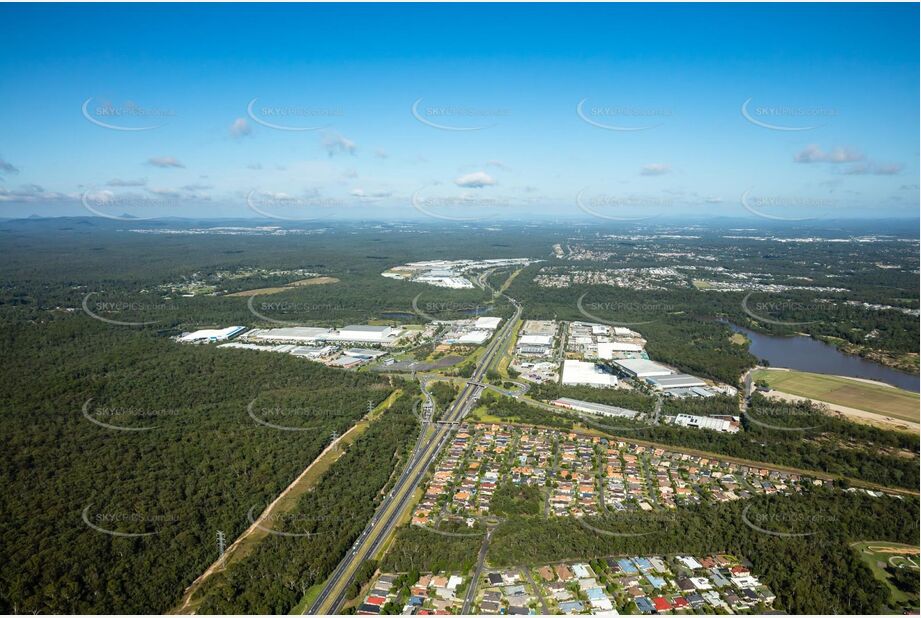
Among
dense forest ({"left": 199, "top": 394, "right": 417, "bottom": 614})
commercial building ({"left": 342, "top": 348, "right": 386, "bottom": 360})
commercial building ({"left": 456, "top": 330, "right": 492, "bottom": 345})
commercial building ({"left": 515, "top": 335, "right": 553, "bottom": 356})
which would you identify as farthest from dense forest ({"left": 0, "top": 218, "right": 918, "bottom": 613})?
commercial building ({"left": 456, "top": 330, "right": 492, "bottom": 345})

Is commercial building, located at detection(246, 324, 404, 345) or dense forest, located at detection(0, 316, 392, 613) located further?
commercial building, located at detection(246, 324, 404, 345)

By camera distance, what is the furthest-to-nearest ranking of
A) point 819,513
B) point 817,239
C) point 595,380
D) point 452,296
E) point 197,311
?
point 817,239
point 452,296
point 197,311
point 595,380
point 819,513

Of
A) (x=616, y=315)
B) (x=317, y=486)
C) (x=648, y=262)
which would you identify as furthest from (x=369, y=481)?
(x=648, y=262)

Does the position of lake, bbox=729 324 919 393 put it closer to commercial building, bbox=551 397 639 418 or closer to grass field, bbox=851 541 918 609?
commercial building, bbox=551 397 639 418

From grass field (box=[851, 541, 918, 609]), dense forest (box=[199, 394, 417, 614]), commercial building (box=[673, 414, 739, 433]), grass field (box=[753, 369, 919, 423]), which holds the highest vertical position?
grass field (box=[753, 369, 919, 423])

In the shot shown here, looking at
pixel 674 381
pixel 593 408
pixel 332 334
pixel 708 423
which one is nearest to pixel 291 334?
pixel 332 334

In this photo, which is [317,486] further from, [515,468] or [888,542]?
[888,542]

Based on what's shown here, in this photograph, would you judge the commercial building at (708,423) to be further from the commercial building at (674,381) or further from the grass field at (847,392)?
the grass field at (847,392)
